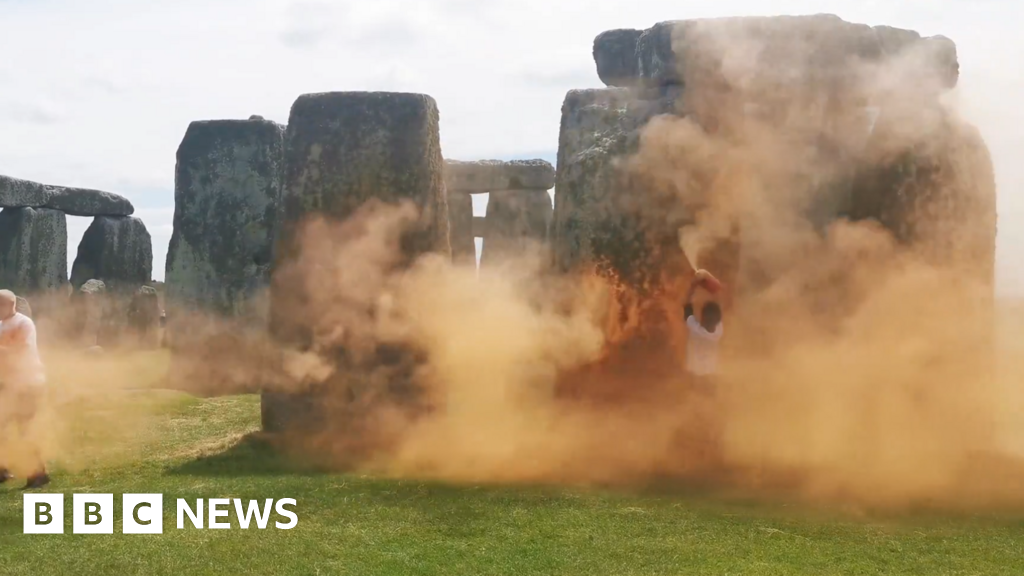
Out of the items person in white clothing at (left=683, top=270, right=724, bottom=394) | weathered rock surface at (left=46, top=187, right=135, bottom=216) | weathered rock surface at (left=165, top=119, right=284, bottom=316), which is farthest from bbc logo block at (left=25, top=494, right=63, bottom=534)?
weathered rock surface at (left=46, top=187, right=135, bottom=216)

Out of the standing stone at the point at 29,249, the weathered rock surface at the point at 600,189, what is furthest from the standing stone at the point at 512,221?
the weathered rock surface at the point at 600,189

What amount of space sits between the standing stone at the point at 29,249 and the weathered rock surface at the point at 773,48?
10934 mm

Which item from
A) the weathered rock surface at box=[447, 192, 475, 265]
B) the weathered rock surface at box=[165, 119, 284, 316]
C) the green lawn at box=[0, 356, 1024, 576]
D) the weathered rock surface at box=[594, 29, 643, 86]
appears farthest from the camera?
the weathered rock surface at box=[447, 192, 475, 265]

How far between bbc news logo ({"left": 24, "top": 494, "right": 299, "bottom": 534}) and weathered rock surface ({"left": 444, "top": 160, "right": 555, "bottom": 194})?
1128cm

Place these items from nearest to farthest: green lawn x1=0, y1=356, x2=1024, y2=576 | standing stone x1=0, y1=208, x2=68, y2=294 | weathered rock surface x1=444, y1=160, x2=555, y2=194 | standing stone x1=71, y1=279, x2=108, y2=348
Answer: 1. green lawn x1=0, y1=356, x2=1024, y2=576
2. standing stone x1=0, y1=208, x2=68, y2=294
3. standing stone x1=71, y1=279, x2=108, y2=348
4. weathered rock surface x1=444, y1=160, x2=555, y2=194

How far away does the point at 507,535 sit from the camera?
566 centimetres

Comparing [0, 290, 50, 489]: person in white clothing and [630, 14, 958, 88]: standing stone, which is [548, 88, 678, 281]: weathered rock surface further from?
[0, 290, 50, 489]: person in white clothing

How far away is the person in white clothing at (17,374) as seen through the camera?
23.8ft

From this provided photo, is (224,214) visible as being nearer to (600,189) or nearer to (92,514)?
(600,189)

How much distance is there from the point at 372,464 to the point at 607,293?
1.94 m

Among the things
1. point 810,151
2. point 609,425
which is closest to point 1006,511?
point 609,425

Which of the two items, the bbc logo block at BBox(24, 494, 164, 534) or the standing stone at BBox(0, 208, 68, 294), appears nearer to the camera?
the bbc logo block at BBox(24, 494, 164, 534)

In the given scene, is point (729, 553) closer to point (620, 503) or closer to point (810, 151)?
point (620, 503)

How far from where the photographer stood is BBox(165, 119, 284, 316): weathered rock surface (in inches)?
489
